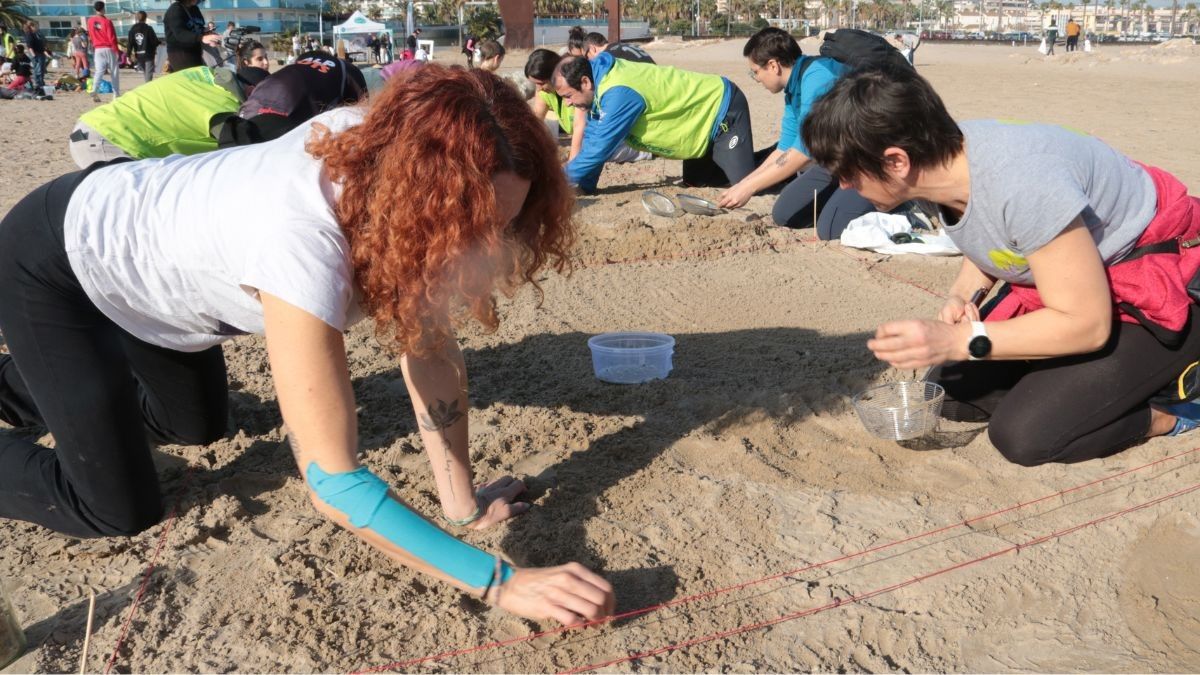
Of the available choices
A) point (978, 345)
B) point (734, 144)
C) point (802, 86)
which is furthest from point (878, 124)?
point (734, 144)

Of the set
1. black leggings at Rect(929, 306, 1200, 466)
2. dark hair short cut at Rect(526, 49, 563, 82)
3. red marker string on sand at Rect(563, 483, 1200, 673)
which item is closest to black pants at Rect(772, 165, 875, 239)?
dark hair short cut at Rect(526, 49, 563, 82)

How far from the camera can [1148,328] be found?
269 centimetres

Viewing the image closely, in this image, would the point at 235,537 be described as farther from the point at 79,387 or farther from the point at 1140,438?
the point at 1140,438

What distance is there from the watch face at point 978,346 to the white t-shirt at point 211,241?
59.6 inches

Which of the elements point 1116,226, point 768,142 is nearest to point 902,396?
point 1116,226

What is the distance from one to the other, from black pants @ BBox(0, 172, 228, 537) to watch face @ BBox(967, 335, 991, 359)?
215 centimetres

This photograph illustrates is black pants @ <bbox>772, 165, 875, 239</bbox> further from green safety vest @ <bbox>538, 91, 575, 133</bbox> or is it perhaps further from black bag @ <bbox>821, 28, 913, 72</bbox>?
green safety vest @ <bbox>538, 91, 575, 133</bbox>

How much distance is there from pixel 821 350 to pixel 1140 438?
1.22 m

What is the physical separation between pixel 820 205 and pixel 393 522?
466 cm

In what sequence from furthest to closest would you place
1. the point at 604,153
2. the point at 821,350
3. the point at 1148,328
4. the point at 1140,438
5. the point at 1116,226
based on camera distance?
the point at 604,153 → the point at 821,350 → the point at 1140,438 → the point at 1148,328 → the point at 1116,226

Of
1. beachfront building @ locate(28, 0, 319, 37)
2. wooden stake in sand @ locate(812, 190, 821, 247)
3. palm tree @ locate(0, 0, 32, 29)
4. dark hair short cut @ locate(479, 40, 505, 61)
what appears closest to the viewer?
wooden stake in sand @ locate(812, 190, 821, 247)

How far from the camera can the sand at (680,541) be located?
2115 millimetres

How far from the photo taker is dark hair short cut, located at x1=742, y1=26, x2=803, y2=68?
561cm

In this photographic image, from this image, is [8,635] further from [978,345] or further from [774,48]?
[774,48]
